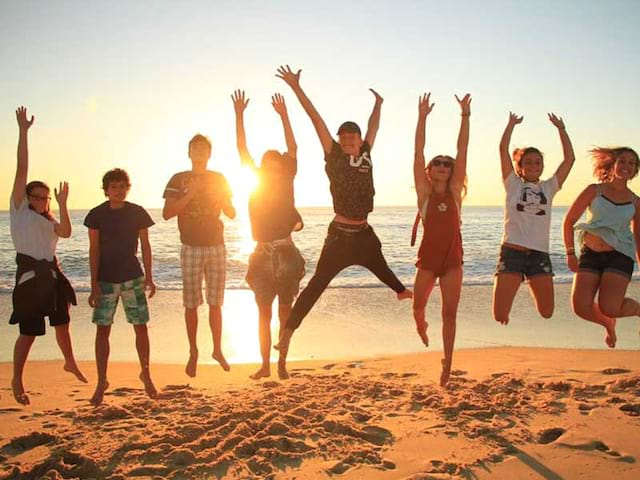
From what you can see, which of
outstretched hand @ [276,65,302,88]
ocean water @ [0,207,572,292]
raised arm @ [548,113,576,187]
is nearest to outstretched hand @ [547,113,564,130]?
raised arm @ [548,113,576,187]

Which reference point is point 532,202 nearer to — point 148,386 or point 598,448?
point 598,448

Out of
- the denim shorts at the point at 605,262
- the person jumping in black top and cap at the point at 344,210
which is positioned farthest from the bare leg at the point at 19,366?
the denim shorts at the point at 605,262

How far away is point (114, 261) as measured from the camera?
5.89m

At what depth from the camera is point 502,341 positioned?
376 inches

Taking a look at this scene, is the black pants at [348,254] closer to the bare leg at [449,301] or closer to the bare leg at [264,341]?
the bare leg at [449,301]

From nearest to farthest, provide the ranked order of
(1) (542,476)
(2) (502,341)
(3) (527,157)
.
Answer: (1) (542,476), (3) (527,157), (2) (502,341)

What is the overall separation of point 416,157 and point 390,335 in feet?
16.0

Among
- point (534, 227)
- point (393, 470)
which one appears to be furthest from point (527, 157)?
point (393, 470)

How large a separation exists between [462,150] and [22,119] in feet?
15.3

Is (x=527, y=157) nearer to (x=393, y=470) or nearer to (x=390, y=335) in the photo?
(x=393, y=470)

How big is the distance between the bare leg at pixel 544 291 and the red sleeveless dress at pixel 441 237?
94cm

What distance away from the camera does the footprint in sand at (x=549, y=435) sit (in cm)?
480

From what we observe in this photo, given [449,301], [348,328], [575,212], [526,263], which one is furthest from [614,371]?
[348,328]

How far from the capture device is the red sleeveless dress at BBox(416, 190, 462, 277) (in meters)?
6.03
